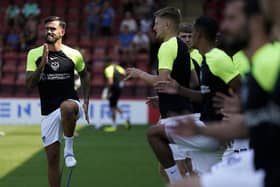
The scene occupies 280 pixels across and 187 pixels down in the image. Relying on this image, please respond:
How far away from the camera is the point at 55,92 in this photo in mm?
10203

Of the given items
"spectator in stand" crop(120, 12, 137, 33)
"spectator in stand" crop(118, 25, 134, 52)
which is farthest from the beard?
"spectator in stand" crop(120, 12, 137, 33)

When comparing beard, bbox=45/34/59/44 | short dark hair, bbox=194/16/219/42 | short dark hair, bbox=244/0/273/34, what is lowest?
beard, bbox=45/34/59/44

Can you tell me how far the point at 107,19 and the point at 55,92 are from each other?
18.4 m

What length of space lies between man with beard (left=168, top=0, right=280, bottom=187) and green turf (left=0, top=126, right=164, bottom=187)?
6626mm

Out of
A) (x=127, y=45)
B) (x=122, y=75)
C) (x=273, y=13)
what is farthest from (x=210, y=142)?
(x=127, y=45)

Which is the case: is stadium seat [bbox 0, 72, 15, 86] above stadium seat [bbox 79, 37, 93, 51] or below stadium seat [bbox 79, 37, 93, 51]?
below

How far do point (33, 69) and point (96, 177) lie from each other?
3.33m

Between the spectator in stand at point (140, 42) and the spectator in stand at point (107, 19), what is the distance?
1.48m

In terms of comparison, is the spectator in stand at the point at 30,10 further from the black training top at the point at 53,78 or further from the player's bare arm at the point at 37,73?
the player's bare arm at the point at 37,73

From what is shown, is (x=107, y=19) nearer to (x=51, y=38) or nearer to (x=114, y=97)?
(x=114, y=97)

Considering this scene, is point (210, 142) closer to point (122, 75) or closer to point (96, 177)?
point (96, 177)

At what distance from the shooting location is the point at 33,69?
10070 mm

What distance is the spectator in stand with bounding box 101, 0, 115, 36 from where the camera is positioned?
Result: 28438 mm

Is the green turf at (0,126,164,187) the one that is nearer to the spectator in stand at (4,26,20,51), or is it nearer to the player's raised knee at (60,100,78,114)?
the player's raised knee at (60,100,78,114)
